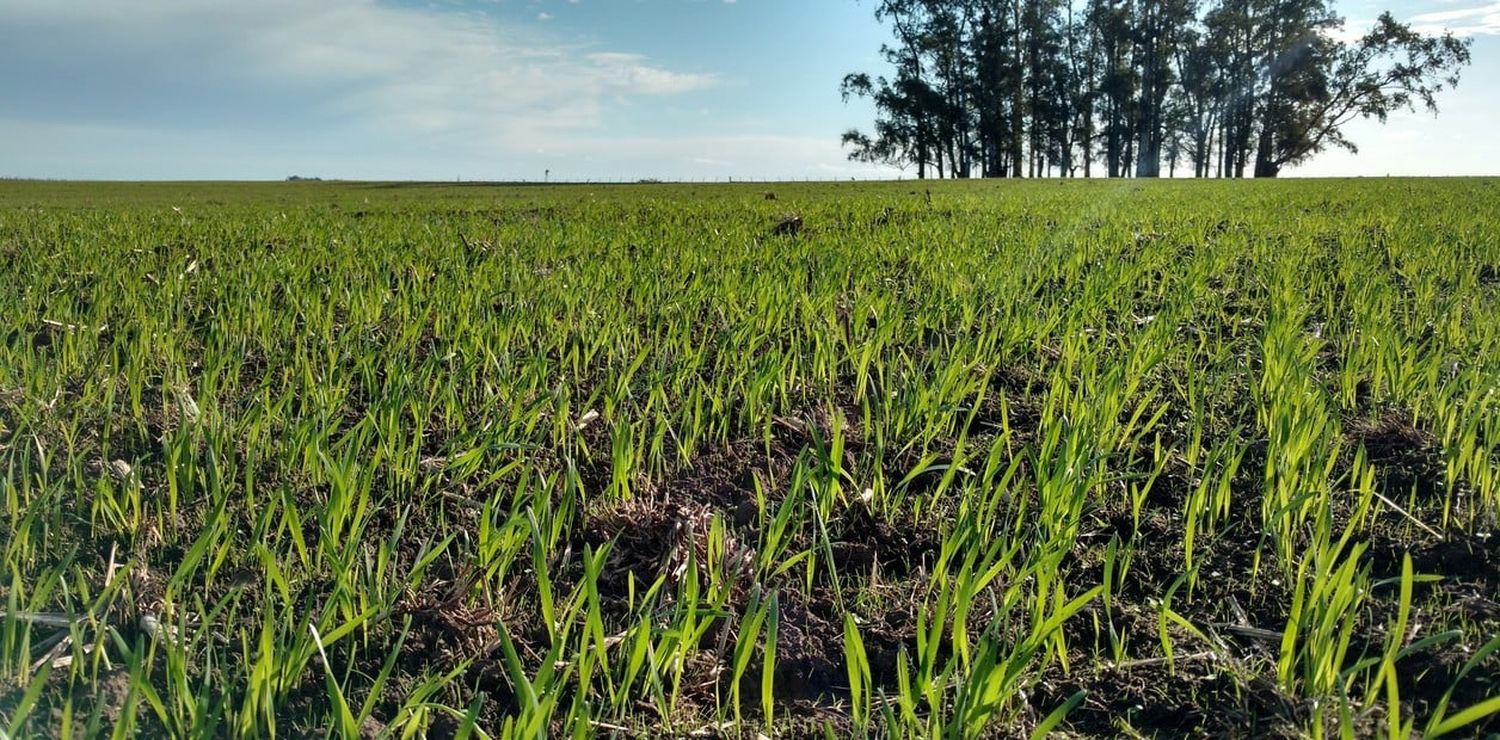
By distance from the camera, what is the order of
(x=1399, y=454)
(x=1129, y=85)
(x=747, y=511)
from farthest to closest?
(x=1129, y=85)
(x=1399, y=454)
(x=747, y=511)

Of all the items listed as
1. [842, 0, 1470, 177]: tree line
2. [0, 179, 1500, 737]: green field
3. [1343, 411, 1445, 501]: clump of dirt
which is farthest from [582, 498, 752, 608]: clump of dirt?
[842, 0, 1470, 177]: tree line

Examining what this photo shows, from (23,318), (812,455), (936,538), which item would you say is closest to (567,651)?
(936,538)

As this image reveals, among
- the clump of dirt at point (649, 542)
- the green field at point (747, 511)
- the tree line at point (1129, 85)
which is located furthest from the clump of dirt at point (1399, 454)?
the tree line at point (1129, 85)

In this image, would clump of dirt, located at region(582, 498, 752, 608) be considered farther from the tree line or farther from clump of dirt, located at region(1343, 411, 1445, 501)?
the tree line

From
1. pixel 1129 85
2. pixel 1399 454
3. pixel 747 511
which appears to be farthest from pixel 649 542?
pixel 1129 85

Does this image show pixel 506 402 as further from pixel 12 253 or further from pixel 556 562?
pixel 12 253

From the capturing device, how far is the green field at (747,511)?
1.15 metres

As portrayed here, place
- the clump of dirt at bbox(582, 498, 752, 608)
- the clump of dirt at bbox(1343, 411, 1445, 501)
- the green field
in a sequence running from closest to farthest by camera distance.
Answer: the green field → the clump of dirt at bbox(582, 498, 752, 608) → the clump of dirt at bbox(1343, 411, 1445, 501)

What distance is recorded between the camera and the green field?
115 centimetres

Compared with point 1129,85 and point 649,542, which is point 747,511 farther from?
point 1129,85

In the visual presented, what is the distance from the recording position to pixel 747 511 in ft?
5.86

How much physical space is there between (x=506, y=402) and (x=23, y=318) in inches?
74.4

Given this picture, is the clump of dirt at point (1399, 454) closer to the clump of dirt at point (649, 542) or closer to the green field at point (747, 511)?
the green field at point (747, 511)

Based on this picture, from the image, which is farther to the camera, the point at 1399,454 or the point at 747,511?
the point at 1399,454
